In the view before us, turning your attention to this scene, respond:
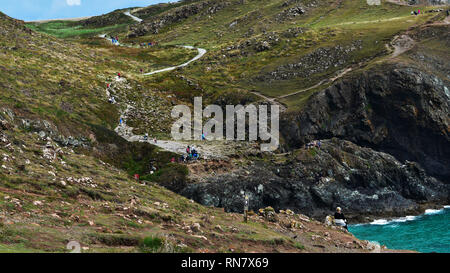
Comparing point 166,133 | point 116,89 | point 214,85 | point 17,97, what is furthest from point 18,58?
point 214,85

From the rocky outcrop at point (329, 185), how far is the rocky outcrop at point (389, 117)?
19.1 feet

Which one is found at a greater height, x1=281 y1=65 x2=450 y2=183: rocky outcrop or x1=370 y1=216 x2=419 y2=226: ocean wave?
x1=281 y1=65 x2=450 y2=183: rocky outcrop

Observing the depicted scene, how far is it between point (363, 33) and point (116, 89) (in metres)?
68.6

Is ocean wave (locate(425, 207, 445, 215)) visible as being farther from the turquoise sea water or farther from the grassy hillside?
the grassy hillside

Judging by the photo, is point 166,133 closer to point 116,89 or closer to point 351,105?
point 116,89

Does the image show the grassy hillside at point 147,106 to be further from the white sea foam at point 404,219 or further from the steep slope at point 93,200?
the white sea foam at point 404,219

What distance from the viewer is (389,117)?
80.7 meters

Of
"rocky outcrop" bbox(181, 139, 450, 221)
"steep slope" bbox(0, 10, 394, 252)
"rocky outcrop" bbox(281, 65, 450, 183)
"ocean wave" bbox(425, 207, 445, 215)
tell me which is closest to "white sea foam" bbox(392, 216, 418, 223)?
"rocky outcrop" bbox(181, 139, 450, 221)

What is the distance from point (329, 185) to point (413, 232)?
14.9m

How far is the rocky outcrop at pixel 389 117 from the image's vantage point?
253 feet

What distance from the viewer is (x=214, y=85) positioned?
341 ft

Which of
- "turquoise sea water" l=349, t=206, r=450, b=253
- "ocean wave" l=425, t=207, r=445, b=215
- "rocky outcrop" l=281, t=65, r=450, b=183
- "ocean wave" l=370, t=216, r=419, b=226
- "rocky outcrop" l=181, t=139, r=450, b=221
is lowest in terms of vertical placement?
"ocean wave" l=425, t=207, r=445, b=215

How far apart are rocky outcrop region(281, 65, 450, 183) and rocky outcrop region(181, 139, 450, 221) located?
583cm

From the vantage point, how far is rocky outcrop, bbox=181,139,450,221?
193ft
